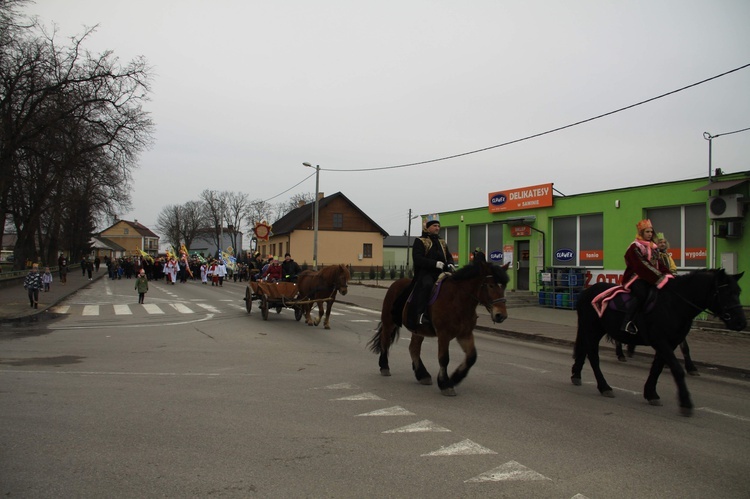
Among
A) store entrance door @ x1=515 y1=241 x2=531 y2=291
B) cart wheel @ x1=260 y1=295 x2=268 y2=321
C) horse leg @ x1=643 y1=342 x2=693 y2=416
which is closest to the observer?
horse leg @ x1=643 y1=342 x2=693 y2=416

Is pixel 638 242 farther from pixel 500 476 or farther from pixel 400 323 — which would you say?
pixel 500 476

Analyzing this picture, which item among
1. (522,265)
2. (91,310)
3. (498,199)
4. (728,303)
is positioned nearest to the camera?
(728,303)

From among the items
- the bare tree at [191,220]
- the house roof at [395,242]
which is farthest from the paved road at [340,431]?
the bare tree at [191,220]

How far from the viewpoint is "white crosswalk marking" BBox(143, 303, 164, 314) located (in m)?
19.3

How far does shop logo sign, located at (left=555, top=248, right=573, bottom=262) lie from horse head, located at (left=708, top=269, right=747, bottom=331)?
1559 centimetres

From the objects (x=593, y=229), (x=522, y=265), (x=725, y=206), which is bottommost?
(x=522, y=265)

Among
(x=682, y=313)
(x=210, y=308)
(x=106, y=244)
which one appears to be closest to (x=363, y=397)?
(x=682, y=313)

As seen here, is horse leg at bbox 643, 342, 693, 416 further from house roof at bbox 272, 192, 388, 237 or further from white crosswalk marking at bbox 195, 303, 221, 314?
house roof at bbox 272, 192, 388, 237

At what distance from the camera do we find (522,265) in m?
24.4

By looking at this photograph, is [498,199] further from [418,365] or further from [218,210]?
[218,210]

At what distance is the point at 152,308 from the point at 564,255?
16.1m

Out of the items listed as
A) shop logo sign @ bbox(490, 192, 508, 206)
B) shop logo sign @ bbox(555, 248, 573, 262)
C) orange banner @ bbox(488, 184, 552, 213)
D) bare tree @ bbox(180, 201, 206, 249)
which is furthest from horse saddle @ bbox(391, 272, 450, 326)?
bare tree @ bbox(180, 201, 206, 249)

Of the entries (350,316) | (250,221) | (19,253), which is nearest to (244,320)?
(350,316)

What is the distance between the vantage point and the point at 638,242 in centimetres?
722
